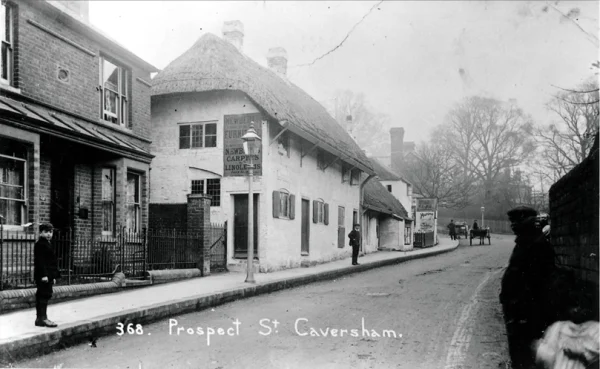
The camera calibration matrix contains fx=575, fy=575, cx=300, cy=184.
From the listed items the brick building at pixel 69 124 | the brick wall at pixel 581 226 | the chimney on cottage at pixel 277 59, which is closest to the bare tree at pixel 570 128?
the brick wall at pixel 581 226

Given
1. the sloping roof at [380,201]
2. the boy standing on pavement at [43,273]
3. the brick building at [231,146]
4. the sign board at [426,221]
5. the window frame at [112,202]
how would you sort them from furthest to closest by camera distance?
the sign board at [426,221], the sloping roof at [380,201], the brick building at [231,146], the window frame at [112,202], the boy standing on pavement at [43,273]

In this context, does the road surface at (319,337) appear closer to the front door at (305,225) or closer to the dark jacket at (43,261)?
the dark jacket at (43,261)

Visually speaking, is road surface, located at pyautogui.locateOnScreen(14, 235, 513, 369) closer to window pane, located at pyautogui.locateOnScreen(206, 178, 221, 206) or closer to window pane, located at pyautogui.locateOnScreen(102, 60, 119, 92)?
window pane, located at pyautogui.locateOnScreen(206, 178, 221, 206)

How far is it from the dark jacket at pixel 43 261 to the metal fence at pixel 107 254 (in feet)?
6.13

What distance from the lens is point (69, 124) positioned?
11.7 metres

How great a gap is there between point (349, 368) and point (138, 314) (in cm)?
387

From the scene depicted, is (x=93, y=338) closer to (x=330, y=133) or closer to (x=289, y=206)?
(x=289, y=206)

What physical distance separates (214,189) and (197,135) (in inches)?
73.1

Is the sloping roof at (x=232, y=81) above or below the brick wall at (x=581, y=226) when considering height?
above

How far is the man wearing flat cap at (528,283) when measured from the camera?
5.04m

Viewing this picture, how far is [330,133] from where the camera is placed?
24578 mm

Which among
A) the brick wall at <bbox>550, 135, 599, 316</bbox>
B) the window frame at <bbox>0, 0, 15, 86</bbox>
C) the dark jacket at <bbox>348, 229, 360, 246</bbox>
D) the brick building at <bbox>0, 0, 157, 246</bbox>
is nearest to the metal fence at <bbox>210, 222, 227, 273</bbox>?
the brick building at <bbox>0, 0, 157, 246</bbox>

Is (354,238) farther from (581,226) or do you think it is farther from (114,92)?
(581,226)

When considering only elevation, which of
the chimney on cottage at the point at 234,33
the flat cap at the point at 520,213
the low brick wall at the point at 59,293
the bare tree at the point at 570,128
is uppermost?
the chimney on cottage at the point at 234,33
